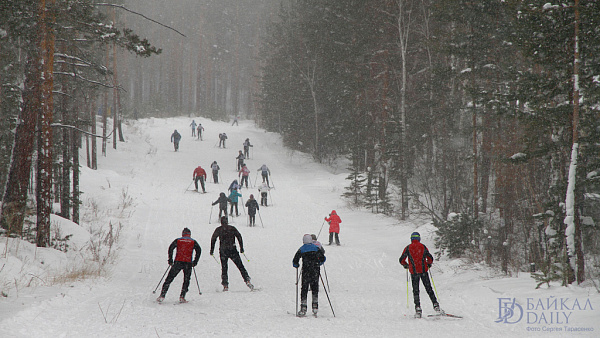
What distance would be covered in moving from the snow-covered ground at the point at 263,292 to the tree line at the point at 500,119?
1.10 meters

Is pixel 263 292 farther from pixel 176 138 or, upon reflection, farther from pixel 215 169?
pixel 176 138

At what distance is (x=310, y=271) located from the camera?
7.76 metres

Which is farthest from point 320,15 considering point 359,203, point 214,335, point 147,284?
point 214,335

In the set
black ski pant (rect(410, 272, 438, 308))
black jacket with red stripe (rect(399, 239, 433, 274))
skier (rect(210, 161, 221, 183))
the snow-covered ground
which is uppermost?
skier (rect(210, 161, 221, 183))

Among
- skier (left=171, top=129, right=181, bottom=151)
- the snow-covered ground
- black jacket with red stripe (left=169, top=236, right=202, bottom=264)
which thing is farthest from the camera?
skier (left=171, top=129, right=181, bottom=151)

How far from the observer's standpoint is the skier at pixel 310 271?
7616 mm

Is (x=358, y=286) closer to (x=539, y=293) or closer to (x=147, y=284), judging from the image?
(x=539, y=293)

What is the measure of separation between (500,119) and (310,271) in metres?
8.72

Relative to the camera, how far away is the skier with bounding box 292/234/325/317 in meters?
7.62

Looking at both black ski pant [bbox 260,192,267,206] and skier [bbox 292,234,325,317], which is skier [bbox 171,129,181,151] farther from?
skier [bbox 292,234,325,317]

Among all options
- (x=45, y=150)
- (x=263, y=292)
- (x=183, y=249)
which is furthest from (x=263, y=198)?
(x=183, y=249)

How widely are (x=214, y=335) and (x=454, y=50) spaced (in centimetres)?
1121

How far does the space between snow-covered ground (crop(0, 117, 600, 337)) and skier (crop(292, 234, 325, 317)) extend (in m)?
0.39

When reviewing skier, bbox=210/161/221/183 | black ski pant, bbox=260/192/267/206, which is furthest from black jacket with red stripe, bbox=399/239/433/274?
skier, bbox=210/161/221/183
